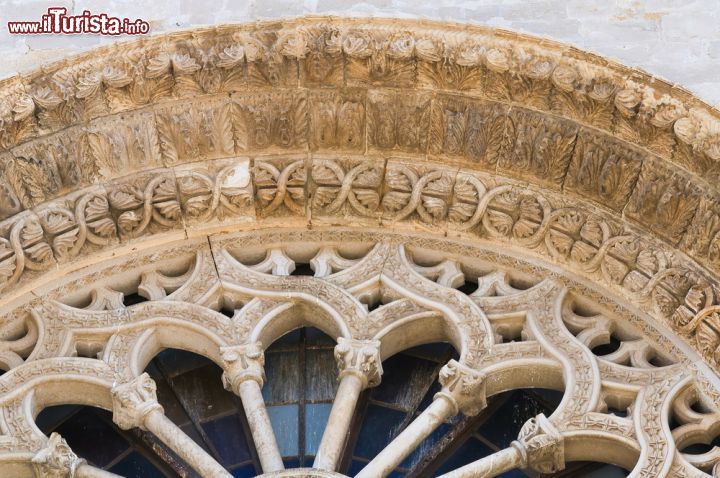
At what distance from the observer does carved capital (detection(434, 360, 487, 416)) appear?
9.11m

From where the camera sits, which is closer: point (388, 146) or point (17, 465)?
point (17, 465)

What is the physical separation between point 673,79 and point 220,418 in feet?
9.78

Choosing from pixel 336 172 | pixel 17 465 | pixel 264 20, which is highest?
pixel 264 20

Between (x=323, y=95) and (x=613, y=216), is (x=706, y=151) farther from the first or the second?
(x=323, y=95)

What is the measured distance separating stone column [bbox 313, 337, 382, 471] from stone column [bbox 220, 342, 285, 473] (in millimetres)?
231

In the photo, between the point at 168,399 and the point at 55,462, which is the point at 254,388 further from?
the point at 55,462

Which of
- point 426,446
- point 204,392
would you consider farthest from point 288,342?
point 426,446

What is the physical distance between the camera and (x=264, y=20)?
33.9 ft

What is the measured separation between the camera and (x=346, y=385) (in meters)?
9.14

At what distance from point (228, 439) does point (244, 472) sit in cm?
26

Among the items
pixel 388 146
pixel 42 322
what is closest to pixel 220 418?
pixel 42 322

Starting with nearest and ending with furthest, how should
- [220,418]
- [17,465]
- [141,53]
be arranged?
[17,465] → [220,418] → [141,53]

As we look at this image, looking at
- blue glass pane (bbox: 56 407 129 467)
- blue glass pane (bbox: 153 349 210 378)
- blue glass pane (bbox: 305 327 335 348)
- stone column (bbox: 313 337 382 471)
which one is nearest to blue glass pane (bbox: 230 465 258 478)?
stone column (bbox: 313 337 382 471)

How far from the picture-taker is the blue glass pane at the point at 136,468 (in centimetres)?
935
